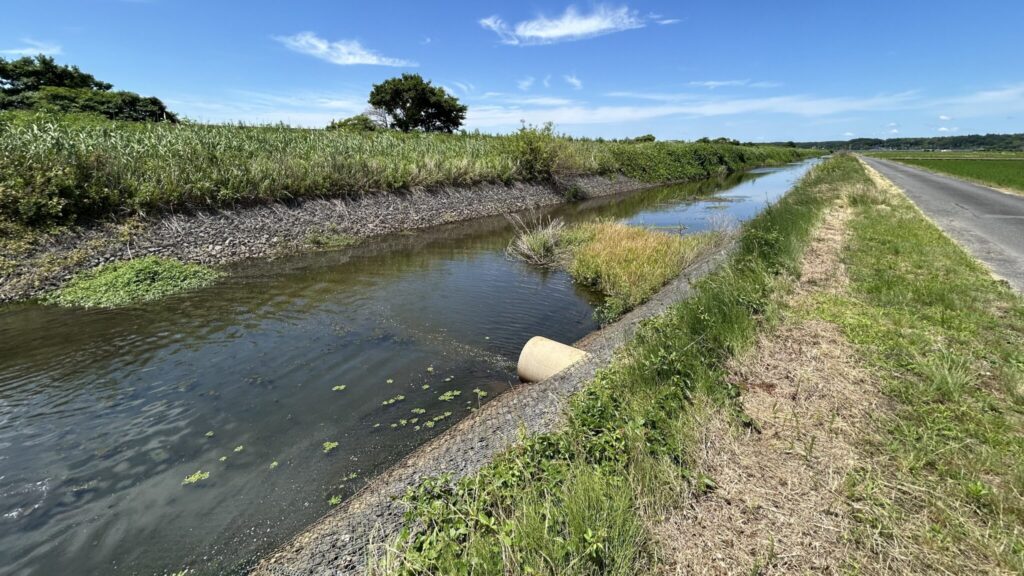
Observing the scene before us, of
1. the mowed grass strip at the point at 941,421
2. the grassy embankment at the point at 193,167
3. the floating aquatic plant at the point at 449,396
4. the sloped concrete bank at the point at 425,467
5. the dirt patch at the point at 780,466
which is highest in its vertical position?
the grassy embankment at the point at 193,167

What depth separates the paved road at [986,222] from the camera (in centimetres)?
877

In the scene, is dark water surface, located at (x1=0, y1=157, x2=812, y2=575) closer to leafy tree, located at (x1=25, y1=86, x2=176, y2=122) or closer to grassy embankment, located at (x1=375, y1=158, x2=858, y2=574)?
grassy embankment, located at (x1=375, y1=158, x2=858, y2=574)

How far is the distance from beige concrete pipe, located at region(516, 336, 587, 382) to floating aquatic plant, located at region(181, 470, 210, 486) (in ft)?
13.2

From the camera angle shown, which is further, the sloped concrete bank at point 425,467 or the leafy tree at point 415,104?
the leafy tree at point 415,104

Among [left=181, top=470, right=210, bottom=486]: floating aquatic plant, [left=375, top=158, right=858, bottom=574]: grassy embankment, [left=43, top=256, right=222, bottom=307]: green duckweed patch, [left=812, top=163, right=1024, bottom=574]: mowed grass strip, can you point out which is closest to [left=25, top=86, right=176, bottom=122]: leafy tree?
[left=43, top=256, right=222, bottom=307]: green duckweed patch

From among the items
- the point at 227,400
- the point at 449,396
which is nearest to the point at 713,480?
the point at 449,396

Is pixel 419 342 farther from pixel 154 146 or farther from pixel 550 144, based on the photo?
pixel 550 144

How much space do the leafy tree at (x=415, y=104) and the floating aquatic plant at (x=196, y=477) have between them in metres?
57.3

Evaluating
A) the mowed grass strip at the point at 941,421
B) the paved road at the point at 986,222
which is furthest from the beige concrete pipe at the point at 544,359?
the paved road at the point at 986,222

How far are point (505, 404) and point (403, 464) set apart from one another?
1.48 meters

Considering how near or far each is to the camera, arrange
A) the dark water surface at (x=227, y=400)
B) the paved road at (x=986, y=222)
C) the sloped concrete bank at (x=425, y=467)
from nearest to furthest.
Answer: the sloped concrete bank at (x=425, y=467) → the dark water surface at (x=227, y=400) → the paved road at (x=986, y=222)

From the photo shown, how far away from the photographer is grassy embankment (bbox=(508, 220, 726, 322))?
1033 centimetres

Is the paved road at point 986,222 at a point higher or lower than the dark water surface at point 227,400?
higher

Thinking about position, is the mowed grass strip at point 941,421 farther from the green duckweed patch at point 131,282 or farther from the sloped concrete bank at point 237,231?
the sloped concrete bank at point 237,231
